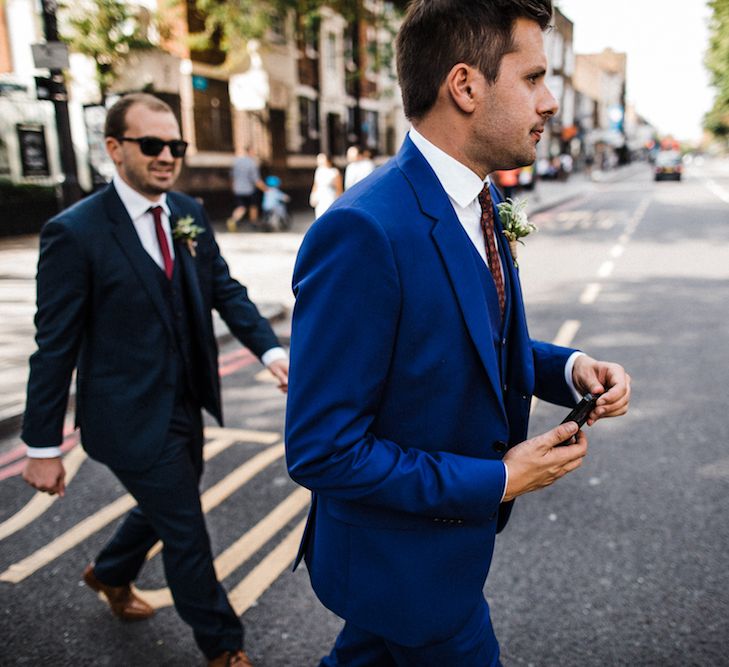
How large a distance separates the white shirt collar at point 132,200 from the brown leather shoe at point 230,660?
5.18 ft

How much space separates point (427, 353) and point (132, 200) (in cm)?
154

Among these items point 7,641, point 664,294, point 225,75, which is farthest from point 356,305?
point 225,75

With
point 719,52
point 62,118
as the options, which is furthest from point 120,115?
point 719,52

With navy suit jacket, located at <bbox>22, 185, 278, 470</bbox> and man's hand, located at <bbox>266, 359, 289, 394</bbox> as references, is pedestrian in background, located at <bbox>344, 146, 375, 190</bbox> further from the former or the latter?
navy suit jacket, located at <bbox>22, 185, 278, 470</bbox>

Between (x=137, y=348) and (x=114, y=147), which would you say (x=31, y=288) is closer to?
(x=114, y=147)

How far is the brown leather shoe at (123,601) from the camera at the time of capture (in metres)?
2.81

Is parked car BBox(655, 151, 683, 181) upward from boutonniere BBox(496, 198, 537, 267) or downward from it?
downward

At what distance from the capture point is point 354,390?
1276mm

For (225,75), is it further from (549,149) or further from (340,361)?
(549,149)

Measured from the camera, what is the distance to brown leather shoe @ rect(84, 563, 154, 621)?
111 inches

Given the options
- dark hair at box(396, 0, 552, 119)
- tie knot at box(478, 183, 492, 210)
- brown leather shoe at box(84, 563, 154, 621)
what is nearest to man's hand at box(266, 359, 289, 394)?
brown leather shoe at box(84, 563, 154, 621)

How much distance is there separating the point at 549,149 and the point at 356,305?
2208 inches

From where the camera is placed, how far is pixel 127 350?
2.38 metres

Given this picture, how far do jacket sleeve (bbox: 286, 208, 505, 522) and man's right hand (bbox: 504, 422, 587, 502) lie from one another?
42 millimetres
